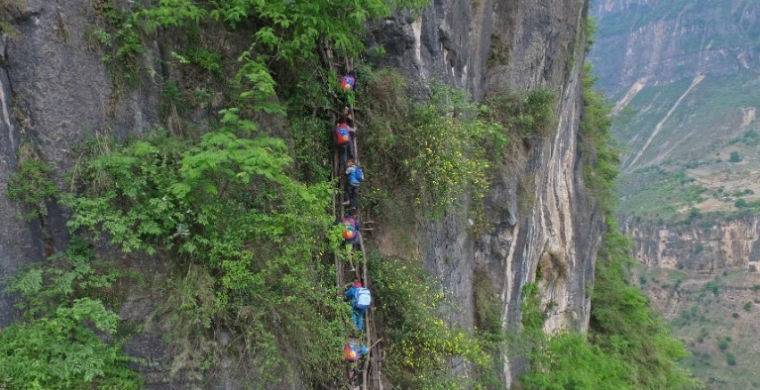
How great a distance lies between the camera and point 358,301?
5371 millimetres

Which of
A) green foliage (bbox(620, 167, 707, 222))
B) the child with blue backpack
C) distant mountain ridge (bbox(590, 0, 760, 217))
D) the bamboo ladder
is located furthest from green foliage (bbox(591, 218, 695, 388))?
green foliage (bbox(620, 167, 707, 222))

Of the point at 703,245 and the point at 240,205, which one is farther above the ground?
the point at 240,205

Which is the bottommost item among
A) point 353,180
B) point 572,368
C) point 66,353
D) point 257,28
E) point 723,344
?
point 723,344

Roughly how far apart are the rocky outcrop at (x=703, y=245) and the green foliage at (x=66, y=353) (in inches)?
3097

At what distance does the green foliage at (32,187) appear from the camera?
155 inches

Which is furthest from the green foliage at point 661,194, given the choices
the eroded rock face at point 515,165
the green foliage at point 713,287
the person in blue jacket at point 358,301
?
the person in blue jacket at point 358,301

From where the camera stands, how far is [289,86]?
5574mm

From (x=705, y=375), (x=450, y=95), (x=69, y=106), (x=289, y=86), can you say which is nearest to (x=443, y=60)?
(x=450, y=95)

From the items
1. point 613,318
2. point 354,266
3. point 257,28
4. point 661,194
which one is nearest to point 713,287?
point 661,194

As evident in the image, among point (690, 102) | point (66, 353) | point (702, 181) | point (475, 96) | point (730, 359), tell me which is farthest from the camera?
point (690, 102)

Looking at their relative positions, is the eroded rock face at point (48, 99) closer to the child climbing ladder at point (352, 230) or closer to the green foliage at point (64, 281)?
the green foliage at point (64, 281)

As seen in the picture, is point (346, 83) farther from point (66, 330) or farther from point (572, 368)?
point (572, 368)

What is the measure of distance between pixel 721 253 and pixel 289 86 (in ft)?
271

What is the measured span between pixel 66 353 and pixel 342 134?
3.37 metres
